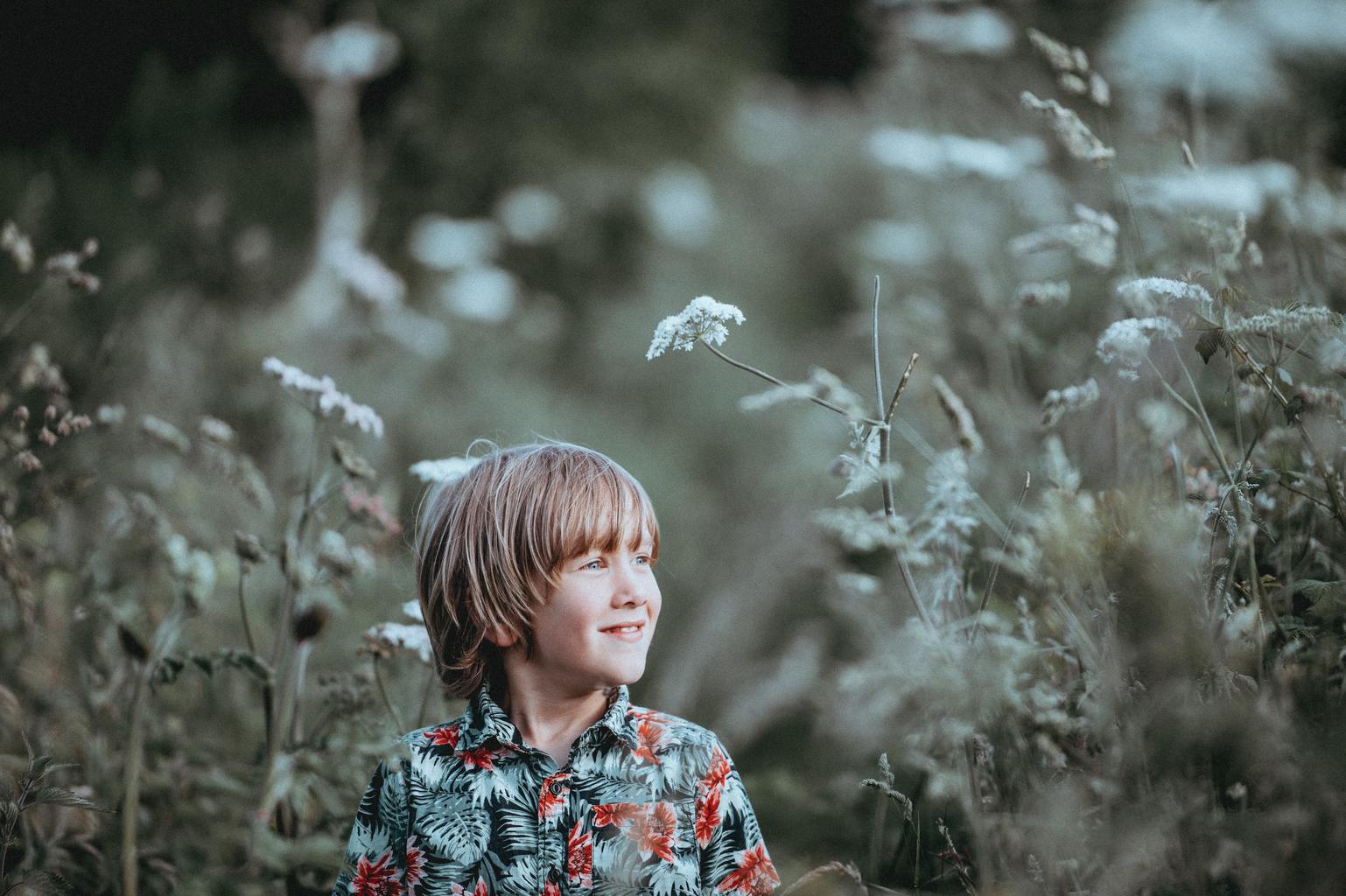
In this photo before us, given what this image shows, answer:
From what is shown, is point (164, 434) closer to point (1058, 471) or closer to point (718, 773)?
point (718, 773)

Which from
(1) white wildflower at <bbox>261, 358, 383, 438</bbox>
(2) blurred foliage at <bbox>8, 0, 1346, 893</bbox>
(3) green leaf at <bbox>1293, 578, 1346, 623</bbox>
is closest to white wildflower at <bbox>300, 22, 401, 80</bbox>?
(2) blurred foliage at <bbox>8, 0, 1346, 893</bbox>

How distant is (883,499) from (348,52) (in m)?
3.30

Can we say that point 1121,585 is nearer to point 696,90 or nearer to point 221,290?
point 221,290

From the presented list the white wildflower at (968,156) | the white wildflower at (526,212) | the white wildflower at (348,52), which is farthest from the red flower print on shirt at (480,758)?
the white wildflower at (526,212)

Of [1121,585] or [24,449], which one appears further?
[24,449]

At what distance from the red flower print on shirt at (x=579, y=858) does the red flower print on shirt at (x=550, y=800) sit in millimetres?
28

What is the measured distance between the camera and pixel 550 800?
1188 millimetres

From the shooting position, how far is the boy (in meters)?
1.18

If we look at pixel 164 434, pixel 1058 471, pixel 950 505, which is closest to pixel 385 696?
pixel 164 434

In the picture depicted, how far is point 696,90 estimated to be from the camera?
18.6 feet

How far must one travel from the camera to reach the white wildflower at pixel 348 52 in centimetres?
406

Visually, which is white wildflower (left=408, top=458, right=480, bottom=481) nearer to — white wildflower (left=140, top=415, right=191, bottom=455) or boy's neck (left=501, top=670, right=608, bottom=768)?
boy's neck (left=501, top=670, right=608, bottom=768)

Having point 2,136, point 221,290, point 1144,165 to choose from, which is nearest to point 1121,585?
point 1144,165

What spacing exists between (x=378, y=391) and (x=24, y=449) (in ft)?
5.53
